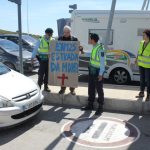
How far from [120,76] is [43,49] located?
361cm

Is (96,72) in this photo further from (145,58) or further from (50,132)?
(50,132)

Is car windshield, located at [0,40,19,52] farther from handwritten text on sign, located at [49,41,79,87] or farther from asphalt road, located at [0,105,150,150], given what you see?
asphalt road, located at [0,105,150,150]

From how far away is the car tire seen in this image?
11.4 m

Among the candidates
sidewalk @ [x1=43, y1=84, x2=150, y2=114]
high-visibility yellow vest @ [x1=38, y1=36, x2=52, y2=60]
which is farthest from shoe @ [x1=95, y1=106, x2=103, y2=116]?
high-visibility yellow vest @ [x1=38, y1=36, x2=52, y2=60]

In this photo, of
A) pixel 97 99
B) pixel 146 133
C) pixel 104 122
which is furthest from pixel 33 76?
pixel 146 133

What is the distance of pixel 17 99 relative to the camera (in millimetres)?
6500

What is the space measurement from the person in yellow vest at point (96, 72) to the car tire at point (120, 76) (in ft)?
11.3

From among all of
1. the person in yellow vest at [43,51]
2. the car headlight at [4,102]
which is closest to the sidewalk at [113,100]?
the person in yellow vest at [43,51]

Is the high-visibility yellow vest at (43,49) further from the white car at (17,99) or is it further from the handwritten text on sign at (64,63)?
the white car at (17,99)

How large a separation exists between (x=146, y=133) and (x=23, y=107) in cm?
238

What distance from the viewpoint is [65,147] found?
229 inches

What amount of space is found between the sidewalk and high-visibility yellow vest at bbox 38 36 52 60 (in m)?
0.96

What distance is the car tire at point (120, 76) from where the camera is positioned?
11375 mm

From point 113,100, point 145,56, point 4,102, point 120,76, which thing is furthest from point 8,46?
point 4,102
